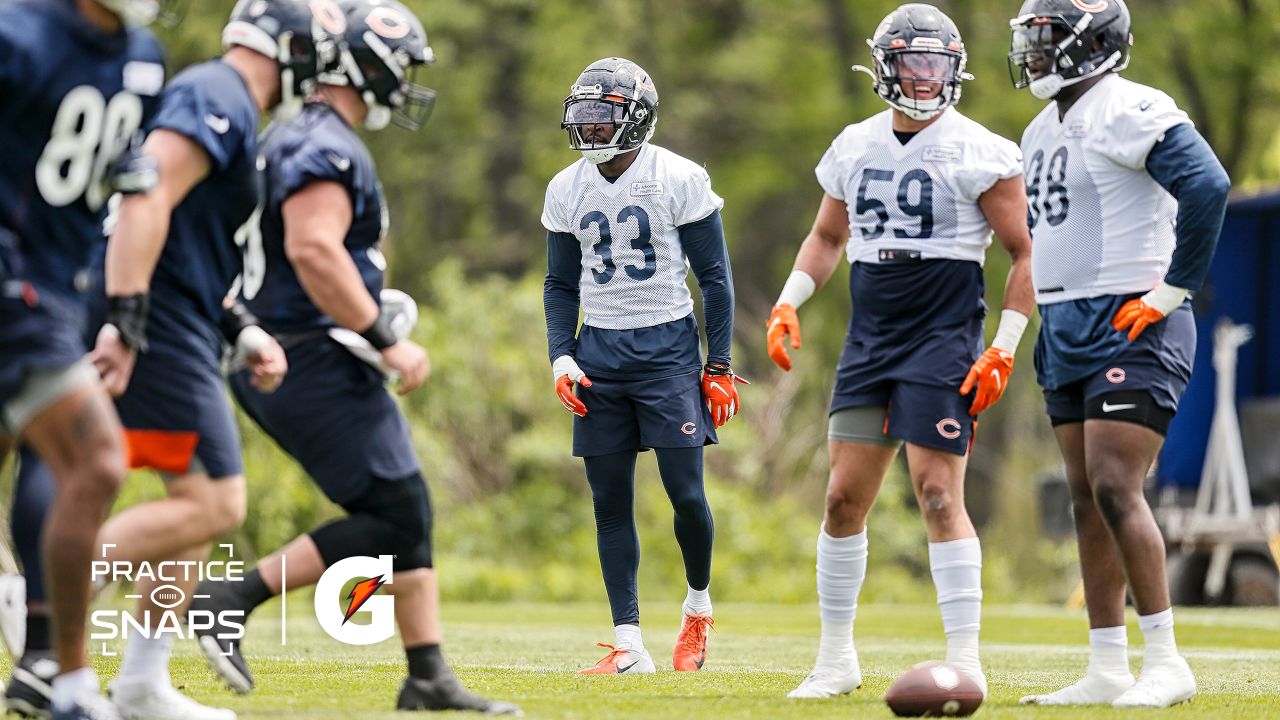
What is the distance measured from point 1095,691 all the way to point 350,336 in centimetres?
283

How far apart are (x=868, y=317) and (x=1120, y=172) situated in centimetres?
99

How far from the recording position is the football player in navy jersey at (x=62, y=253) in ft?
14.0

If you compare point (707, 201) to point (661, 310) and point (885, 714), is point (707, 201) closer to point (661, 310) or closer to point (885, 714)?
point (661, 310)

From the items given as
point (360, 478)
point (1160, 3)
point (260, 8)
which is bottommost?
point (360, 478)

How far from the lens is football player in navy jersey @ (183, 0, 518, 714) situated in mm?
4965

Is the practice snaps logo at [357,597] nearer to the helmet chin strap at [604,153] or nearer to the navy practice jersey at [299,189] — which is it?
the navy practice jersey at [299,189]

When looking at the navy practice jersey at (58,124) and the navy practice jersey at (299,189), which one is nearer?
the navy practice jersey at (58,124)

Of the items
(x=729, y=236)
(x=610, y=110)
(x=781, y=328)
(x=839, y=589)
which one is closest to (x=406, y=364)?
(x=781, y=328)

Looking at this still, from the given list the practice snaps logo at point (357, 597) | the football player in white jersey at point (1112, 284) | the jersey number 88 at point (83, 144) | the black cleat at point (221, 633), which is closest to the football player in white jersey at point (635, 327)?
the practice snaps logo at point (357, 597)

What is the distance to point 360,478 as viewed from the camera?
503 cm

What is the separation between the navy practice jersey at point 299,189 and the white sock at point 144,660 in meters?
0.97

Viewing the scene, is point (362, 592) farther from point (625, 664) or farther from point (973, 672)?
point (973, 672)

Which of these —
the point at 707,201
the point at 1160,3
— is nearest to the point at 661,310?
the point at 707,201

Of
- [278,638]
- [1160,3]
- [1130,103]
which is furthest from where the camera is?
[1160,3]
